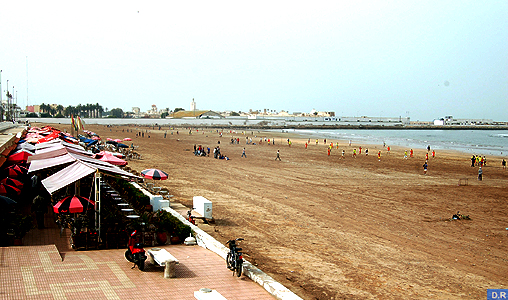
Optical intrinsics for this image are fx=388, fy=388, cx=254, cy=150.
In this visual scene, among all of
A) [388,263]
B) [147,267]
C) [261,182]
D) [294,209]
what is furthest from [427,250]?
[261,182]

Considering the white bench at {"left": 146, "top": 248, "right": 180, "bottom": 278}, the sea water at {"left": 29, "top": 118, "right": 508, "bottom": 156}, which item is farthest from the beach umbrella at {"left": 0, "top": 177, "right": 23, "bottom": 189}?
the sea water at {"left": 29, "top": 118, "right": 508, "bottom": 156}

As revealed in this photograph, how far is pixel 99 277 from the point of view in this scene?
285 inches

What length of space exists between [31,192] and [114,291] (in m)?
9.95

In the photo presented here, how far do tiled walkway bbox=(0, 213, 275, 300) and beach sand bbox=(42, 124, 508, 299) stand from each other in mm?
1662

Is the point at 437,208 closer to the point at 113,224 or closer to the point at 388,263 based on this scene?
the point at 388,263

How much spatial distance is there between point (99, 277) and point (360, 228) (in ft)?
31.0

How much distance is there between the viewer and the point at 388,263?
10508 mm

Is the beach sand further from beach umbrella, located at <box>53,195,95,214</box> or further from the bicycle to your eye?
beach umbrella, located at <box>53,195,95,214</box>

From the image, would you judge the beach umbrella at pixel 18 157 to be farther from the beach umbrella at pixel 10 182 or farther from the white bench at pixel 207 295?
the white bench at pixel 207 295

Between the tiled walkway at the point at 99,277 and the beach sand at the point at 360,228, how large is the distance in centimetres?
166

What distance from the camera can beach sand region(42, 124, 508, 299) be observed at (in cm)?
930

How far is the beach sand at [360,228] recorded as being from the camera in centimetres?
930

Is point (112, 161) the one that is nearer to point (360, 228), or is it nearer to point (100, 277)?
point (100, 277)

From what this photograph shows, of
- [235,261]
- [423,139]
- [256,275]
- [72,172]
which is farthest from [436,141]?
[72,172]
